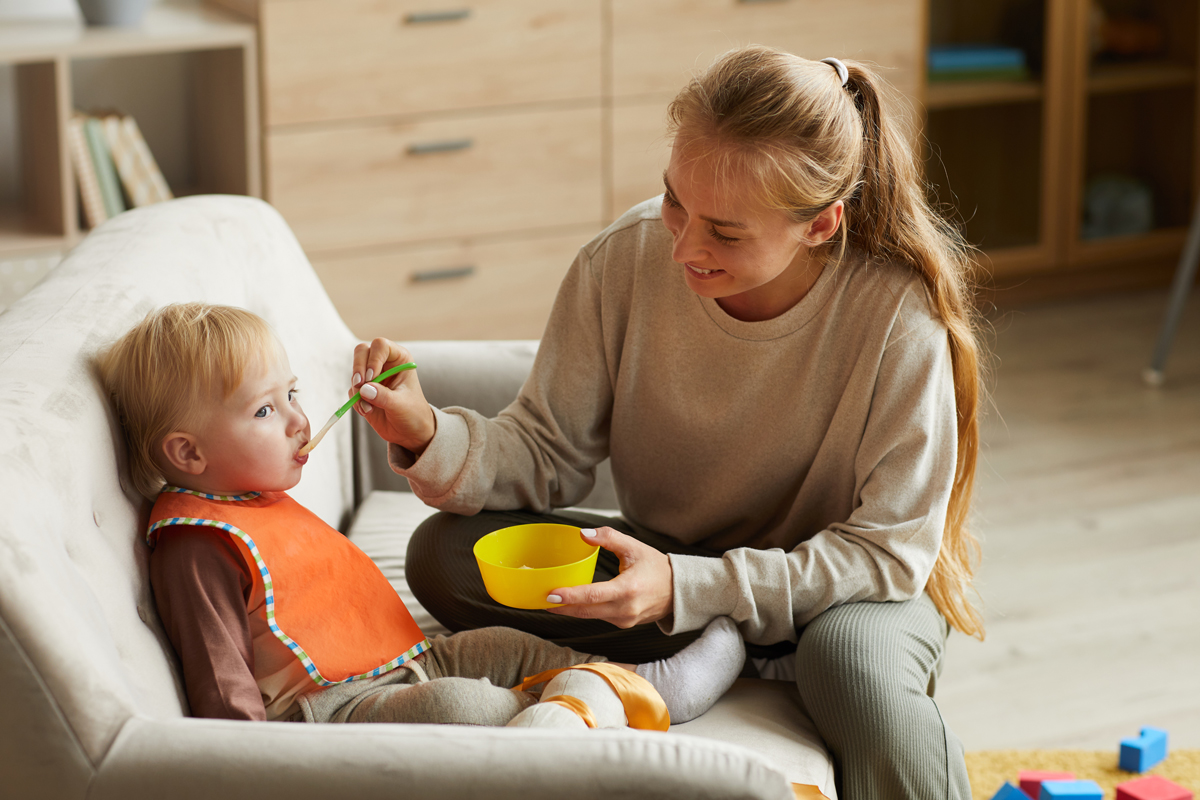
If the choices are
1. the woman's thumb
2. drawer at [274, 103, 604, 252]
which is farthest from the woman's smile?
drawer at [274, 103, 604, 252]

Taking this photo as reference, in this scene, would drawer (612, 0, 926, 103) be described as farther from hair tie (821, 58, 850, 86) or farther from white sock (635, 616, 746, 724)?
white sock (635, 616, 746, 724)

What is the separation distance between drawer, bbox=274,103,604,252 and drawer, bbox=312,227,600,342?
43mm

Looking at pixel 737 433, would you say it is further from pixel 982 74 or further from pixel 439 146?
pixel 982 74

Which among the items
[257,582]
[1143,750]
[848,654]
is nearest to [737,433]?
[848,654]

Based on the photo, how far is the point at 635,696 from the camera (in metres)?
1.10

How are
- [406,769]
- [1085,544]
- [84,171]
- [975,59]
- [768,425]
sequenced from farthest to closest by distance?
[975,59] < [84,171] < [1085,544] < [768,425] < [406,769]

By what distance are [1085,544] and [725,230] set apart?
1.49 m

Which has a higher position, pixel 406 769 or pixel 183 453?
pixel 183 453

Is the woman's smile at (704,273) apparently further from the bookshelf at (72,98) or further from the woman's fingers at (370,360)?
the bookshelf at (72,98)

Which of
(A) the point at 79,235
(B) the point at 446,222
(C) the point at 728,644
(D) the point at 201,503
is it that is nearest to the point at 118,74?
(A) the point at 79,235

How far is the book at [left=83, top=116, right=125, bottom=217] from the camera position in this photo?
99.0 inches

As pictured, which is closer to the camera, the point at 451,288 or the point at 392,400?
the point at 392,400

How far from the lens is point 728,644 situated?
121 cm

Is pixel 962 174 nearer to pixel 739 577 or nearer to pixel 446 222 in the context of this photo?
pixel 446 222
